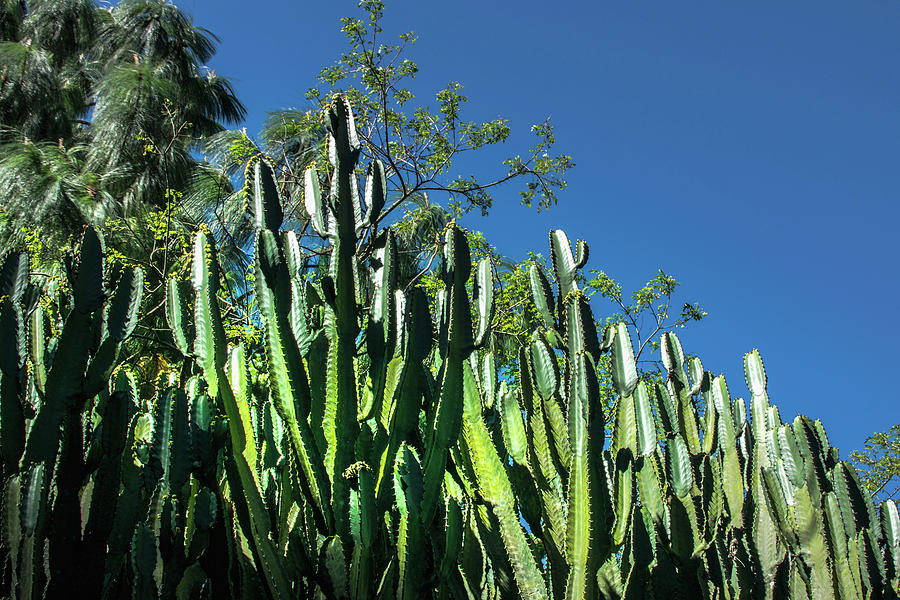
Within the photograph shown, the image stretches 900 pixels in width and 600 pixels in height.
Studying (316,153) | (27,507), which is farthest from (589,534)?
(316,153)

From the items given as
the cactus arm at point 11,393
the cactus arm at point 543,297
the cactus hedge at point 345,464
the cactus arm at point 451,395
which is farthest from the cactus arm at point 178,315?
the cactus arm at point 543,297

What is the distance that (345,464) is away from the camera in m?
1.57

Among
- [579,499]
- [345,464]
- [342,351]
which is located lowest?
[579,499]

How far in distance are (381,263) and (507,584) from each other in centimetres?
89

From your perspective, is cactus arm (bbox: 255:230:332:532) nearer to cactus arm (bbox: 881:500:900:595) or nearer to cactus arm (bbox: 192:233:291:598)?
cactus arm (bbox: 192:233:291:598)

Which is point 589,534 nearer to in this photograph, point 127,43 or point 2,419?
point 2,419

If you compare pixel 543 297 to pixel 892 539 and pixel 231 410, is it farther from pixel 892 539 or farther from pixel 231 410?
pixel 892 539

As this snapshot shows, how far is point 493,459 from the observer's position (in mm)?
1786

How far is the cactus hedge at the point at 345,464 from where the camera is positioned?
1.56 meters

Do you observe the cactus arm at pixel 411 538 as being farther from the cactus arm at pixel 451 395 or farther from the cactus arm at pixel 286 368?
the cactus arm at pixel 286 368

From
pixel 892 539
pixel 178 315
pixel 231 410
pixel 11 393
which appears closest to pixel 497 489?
pixel 231 410

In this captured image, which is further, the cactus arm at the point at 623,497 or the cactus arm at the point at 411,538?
the cactus arm at the point at 623,497

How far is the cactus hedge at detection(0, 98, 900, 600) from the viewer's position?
1558 millimetres

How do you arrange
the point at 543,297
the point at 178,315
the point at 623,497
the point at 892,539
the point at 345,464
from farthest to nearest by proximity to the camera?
the point at 892,539 → the point at 543,297 → the point at 178,315 → the point at 623,497 → the point at 345,464
